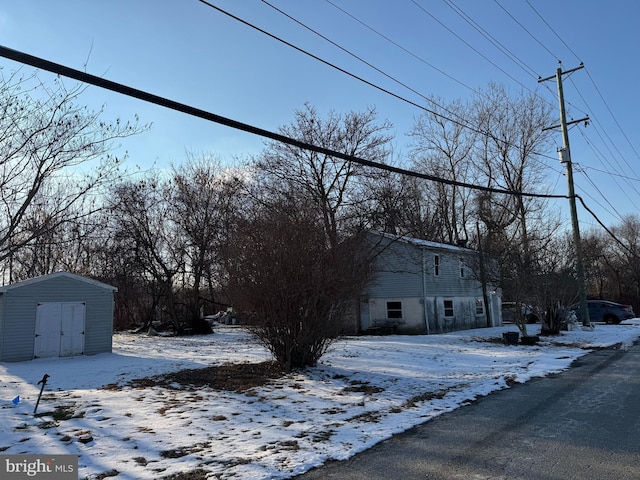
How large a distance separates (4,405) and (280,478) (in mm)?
6243

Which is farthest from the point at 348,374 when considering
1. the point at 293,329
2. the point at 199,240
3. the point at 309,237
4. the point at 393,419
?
the point at 199,240

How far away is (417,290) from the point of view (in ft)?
81.3

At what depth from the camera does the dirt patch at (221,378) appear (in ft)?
31.8

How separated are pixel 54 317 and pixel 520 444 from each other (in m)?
16.2

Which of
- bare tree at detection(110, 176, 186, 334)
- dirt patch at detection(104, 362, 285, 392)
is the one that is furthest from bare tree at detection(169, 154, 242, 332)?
dirt patch at detection(104, 362, 285, 392)

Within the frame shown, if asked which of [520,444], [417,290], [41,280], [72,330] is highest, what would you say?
[41,280]

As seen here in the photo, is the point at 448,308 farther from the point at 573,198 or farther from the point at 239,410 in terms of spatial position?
the point at 239,410

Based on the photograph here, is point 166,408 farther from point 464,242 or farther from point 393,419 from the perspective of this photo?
point 464,242

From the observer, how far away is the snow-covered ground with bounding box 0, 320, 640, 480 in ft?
17.1

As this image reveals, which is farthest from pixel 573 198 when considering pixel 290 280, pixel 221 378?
pixel 221 378

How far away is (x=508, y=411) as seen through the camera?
7.23 m

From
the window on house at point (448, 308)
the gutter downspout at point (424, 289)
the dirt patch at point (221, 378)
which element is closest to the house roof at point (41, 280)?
the dirt patch at point (221, 378)

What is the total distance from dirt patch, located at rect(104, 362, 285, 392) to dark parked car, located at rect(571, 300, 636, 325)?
25687mm

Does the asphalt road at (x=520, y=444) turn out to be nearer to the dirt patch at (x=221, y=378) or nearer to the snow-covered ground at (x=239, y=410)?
Answer: the snow-covered ground at (x=239, y=410)
